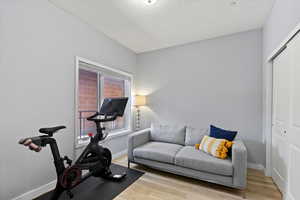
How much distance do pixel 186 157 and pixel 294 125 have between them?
4.51 feet

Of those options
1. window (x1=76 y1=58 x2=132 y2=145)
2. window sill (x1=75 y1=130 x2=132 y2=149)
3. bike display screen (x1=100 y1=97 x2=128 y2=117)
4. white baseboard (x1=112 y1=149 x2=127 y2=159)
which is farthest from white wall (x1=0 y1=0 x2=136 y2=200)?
white baseboard (x1=112 y1=149 x2=127 y2=159)

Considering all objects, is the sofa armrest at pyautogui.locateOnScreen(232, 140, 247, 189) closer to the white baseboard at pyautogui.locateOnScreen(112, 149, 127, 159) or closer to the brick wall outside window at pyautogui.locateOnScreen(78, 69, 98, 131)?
the white baseboard at pyautogui.locateOnScreen(112, 149, 127, 159)

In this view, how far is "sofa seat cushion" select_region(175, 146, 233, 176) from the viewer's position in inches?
74.9

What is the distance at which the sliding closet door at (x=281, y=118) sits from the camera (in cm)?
174

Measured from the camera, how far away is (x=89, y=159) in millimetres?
2014

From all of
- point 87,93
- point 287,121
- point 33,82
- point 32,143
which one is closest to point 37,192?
point 32,143

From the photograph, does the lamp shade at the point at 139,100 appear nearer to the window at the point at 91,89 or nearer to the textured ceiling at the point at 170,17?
the window at the point at 91,89

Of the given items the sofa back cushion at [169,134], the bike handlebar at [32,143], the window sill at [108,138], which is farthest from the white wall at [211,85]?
the bike handlebar at [32,143]

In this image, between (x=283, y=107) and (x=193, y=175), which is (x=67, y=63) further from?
(x=283, y=107)

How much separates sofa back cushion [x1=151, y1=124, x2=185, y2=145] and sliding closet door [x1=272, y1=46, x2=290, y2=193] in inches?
57.7

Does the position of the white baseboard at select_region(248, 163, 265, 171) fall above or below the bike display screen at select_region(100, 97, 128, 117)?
below

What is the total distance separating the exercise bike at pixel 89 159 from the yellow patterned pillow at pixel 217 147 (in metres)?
1.49

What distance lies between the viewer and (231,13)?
217cm

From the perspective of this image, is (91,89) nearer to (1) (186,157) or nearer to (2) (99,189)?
(2) (99,189)
